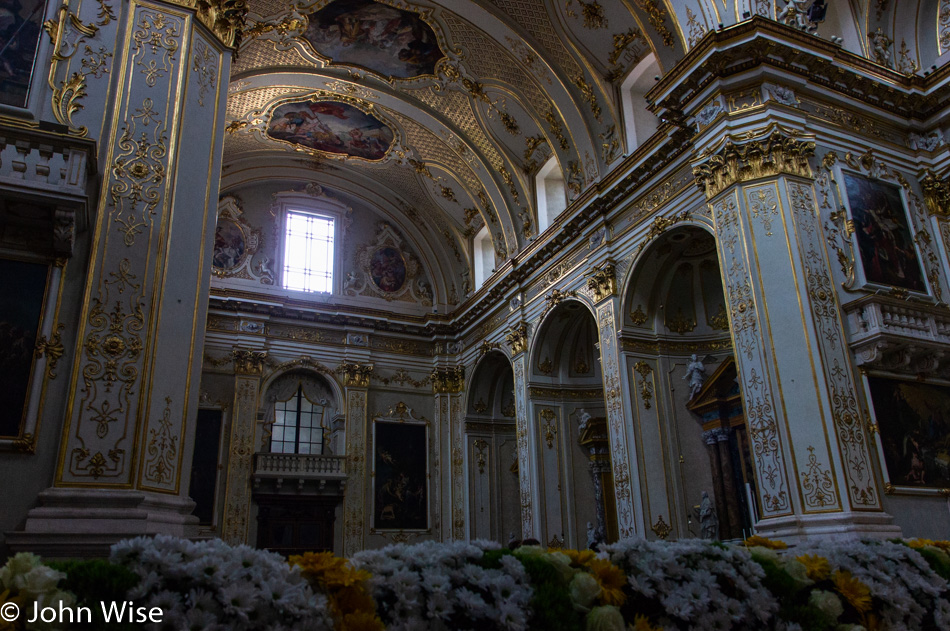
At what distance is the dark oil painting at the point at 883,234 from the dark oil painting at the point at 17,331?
Answer: 1000 centimetres

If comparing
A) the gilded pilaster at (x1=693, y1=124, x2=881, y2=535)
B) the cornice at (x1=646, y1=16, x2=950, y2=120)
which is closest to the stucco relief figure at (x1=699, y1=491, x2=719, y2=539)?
the gilded pilaster at (x1=693, y1=124, x2=881, y2=535)

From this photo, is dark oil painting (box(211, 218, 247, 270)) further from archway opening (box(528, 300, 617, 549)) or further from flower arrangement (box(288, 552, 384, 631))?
flower arrangement (box(288, 552, 384, 631))

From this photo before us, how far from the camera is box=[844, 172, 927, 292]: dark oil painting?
10.1 meters

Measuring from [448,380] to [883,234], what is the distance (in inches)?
479

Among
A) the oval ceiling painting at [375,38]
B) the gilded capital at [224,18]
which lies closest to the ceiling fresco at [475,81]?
the oval ceiling painting at [375,38]

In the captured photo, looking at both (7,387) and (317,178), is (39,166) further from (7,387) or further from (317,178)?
(317,178)

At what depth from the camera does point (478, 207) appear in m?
18.7

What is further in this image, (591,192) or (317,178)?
(317,178)

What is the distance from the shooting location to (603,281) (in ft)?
43.5

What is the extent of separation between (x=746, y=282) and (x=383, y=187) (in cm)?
1315

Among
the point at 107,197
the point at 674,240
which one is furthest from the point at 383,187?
the point at 107,197

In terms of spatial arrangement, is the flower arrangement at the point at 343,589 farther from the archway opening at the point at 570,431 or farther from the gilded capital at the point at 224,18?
the archway opening at the point at 570,431

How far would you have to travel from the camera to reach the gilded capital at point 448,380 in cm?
1984

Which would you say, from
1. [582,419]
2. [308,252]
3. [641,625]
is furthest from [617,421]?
[308,252]
